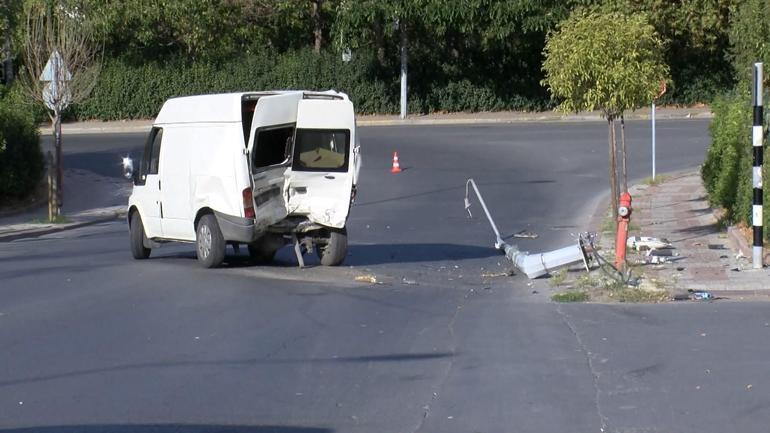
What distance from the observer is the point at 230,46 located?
51531 millimetres

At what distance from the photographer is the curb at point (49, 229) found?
2261cm

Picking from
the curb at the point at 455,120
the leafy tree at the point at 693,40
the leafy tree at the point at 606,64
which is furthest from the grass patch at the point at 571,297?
the leafy tree at the point at 693,40

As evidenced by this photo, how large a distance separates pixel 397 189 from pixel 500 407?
20.0 metres

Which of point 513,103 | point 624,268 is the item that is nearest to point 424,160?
point 513,103

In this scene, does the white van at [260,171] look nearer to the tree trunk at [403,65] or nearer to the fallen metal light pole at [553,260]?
the fallen metal light pole at [553,260]

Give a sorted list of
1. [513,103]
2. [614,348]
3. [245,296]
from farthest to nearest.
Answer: [513,103] < [245,296] < [614,348]

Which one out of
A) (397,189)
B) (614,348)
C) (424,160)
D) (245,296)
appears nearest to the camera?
(614,348)

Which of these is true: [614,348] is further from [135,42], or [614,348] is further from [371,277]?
[135,42]

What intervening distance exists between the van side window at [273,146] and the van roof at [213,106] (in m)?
0.49

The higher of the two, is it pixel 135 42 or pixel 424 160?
pixel 135 42

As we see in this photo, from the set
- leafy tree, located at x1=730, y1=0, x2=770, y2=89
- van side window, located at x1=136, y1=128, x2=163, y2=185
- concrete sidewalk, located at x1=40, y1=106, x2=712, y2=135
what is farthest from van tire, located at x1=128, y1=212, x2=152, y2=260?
concrete sidewalk, located at x1=40, y1=106, x2=712, y2=135

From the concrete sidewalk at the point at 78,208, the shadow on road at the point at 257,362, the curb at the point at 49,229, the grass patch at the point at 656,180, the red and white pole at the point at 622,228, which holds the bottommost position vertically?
the curb at the point at 49,229

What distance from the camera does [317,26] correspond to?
5134cm

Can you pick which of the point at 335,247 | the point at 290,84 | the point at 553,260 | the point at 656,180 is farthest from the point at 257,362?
the point at 290,84
